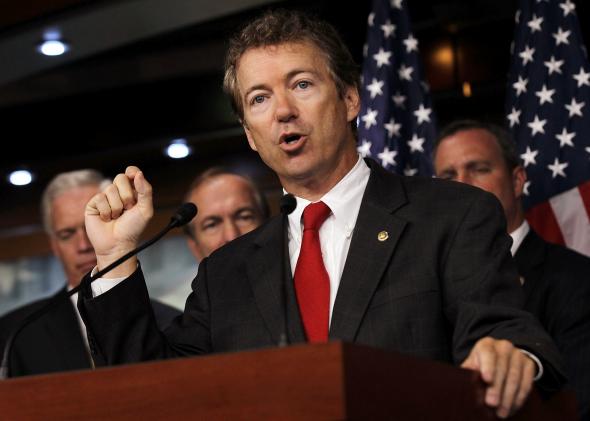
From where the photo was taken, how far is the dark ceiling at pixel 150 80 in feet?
16.1

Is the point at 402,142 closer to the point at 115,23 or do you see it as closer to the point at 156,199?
the point at 115,23

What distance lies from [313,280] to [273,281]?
0.32 feet

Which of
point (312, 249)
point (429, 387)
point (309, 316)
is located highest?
point (312, 249)

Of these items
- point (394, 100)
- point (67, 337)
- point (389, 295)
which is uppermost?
point (394, 100)

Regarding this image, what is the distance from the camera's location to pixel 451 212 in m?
2.16

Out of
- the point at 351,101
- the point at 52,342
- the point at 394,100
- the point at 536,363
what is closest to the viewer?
the point at 536,363

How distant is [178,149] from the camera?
6191 millimetres

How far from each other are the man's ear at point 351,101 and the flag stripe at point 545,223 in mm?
1704

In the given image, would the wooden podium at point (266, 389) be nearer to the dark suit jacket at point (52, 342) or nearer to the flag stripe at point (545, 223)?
the dark suit jacket at point (52, 342)

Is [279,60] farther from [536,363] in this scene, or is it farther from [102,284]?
[536,363]

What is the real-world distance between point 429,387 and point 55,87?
4928mm

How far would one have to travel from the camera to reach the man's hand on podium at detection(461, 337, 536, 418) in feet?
Result: 5.50

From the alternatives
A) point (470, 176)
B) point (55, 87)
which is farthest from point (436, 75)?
point (55, 87)

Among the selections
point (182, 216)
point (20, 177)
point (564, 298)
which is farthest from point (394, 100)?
point (20, 177)
